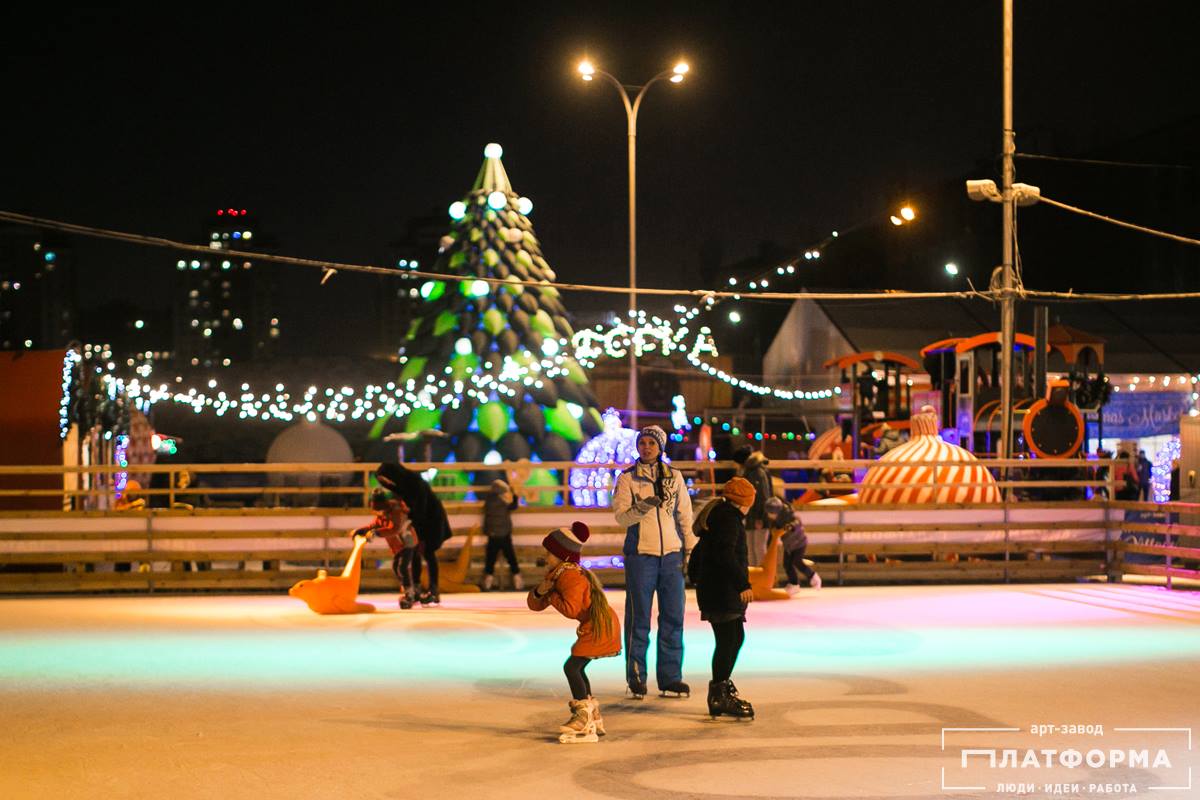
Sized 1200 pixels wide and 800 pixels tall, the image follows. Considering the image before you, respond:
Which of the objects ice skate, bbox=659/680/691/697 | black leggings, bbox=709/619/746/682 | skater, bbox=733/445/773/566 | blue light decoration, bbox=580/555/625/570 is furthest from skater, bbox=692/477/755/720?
blue light decoration, bbox=580/555/625/570

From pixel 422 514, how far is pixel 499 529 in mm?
2394

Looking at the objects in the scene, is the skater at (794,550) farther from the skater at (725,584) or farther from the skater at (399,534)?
the skater at (725,584)

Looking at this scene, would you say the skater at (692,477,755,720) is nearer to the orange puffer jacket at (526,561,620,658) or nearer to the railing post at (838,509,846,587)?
the orange puffer jacket at (526,561,620,658)

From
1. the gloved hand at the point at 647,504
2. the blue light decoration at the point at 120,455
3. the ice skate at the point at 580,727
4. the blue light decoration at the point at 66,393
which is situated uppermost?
the blue light decoration at the point at 66,393

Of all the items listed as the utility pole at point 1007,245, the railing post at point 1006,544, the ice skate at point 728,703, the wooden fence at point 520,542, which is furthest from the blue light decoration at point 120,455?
the ice skate at point 728,703

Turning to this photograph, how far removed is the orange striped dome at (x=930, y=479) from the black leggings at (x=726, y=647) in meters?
11.2

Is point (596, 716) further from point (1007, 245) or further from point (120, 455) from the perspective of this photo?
point (120, 455)

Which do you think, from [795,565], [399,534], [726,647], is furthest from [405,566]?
[726,647]

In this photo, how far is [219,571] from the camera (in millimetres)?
18906

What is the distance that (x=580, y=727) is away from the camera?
847 cm

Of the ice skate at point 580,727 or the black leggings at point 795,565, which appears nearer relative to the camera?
the ice skate at point 580,727

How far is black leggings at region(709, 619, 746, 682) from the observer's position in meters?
9.23

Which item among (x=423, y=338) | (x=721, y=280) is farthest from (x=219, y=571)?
(x=721, y=280)

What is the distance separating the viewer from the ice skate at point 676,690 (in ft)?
33.0
